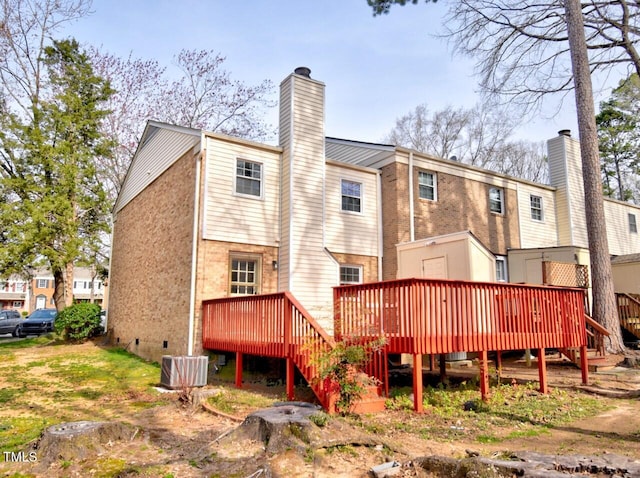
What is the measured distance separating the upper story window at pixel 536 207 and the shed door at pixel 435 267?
825 centimetres

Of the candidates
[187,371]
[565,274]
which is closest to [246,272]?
[187,371]

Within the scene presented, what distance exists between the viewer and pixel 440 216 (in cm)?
1577

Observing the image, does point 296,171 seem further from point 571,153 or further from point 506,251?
point 571,153

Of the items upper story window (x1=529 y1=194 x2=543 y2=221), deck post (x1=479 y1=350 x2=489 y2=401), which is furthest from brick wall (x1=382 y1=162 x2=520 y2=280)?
deck post (x1=479 y1=350 x2=489 y2=401)

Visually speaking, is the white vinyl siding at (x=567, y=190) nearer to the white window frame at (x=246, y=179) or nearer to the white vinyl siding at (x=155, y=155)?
the white window frame at (x=246, y=179)

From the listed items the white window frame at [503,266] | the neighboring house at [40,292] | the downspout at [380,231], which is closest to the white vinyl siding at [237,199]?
the downspout at [380,231]

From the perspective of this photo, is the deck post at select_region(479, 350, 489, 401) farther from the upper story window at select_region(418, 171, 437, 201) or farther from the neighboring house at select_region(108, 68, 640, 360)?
the upper story window at select_region(418, 171, 437, 201)

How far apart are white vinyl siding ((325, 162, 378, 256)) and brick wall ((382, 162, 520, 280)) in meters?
0.43

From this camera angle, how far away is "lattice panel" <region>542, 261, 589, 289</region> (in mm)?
14398

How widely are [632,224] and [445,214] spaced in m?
13.2

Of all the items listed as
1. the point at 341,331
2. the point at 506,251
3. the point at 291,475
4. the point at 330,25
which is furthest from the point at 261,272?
the point at 506,251

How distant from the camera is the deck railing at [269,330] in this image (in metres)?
7.59

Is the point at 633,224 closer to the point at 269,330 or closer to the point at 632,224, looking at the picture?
the point at 632,224

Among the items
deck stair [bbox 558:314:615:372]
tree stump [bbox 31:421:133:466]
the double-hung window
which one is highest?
the double-hung window
